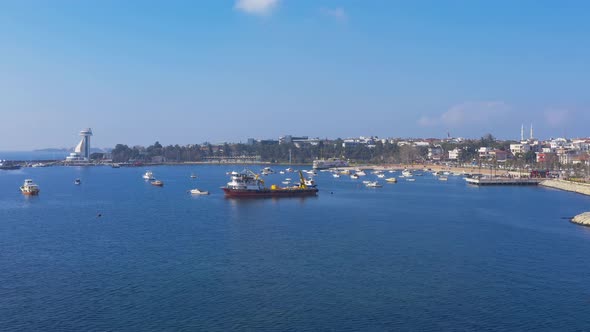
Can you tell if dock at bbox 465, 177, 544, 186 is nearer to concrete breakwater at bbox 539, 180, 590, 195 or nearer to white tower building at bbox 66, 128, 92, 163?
concrete breakwater at bbox 539, 180, 590, 195

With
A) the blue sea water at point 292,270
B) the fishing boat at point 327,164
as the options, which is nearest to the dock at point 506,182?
the blue sea water at point 292,270

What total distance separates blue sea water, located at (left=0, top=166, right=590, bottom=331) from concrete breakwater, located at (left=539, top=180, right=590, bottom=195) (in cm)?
1533

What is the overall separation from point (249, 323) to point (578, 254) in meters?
13.8

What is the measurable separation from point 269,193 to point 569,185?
27.3 m

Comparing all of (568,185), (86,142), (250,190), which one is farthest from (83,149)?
(568,185)

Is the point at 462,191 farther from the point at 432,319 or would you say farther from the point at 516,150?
the point at 516,150

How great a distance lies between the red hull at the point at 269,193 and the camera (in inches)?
1646

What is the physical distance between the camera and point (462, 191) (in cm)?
4988

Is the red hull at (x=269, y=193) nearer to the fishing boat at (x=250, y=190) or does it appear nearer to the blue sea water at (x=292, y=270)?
the fishing boat at (x=250, y=190)

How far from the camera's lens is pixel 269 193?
42656mm

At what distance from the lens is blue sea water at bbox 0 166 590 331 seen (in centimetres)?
1424

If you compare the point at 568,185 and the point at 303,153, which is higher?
the point at 303,153

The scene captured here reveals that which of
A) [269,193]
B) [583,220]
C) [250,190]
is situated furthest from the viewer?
[269,193]

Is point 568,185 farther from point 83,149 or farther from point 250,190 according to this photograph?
point 83,149
